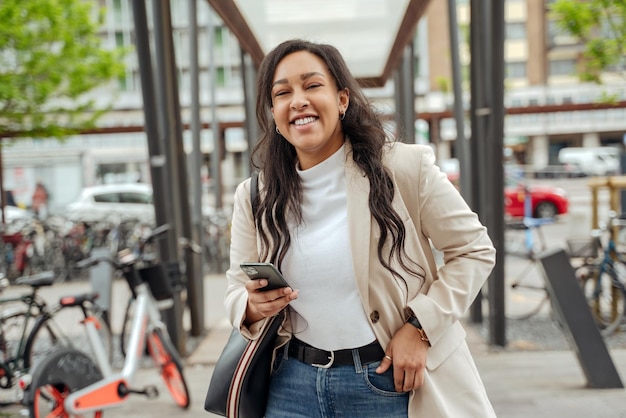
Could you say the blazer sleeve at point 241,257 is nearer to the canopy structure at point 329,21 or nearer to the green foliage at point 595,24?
the canopy structure at point 329,21

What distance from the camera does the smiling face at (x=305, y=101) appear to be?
1.83m

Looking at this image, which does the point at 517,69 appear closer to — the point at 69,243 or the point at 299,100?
the point at 69,243

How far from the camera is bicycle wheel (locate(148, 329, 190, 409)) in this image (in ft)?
15.5

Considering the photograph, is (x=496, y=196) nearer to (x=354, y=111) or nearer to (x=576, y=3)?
(x=354, y=111)

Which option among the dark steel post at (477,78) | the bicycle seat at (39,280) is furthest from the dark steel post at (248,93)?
the bicycle seat at (39,280)

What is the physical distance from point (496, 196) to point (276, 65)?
4355mm

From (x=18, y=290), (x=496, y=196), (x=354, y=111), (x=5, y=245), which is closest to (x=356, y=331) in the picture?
(x=354, y=111)

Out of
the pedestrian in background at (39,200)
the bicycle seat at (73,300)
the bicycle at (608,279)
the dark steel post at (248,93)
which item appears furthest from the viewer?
the pedestrian in background at (39,200)

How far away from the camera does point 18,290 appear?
11977mm

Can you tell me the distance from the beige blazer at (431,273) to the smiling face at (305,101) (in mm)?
135

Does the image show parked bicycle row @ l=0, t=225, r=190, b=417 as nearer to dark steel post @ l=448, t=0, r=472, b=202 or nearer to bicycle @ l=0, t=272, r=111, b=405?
bicycle @ l=0, t=272, r=111, b=405

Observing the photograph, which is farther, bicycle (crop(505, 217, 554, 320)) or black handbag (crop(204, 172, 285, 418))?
bicycle (crop(505, 217, 554, 320))

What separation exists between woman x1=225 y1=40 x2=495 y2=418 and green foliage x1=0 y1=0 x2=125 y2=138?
1147 cm

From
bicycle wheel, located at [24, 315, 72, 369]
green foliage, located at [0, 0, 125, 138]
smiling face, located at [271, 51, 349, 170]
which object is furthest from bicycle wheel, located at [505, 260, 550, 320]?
green foliage, located at [0, 0, 125, 138]
